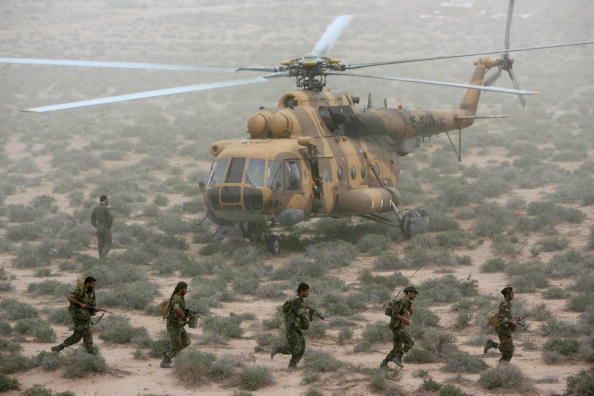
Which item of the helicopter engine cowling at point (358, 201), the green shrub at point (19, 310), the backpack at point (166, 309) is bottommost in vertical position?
the green shrub at point (19, 310)

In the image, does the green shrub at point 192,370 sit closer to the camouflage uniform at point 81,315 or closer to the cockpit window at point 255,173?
the camouflage uniform at point 81,315

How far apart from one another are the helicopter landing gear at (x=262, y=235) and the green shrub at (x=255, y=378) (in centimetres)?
774

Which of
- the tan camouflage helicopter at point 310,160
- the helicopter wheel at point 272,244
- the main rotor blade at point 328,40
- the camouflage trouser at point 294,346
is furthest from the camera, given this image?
the helicopter wheel at point 272,244

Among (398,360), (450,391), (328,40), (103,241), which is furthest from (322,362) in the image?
(328,40)

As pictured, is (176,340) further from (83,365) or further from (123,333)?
(123,333)

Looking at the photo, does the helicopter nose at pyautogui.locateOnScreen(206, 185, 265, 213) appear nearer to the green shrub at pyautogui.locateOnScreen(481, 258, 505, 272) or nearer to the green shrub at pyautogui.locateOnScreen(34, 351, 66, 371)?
the green shrub at pyautogui.locateOnScreen(481, 258, 505, 272)

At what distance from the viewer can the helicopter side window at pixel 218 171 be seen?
16750mm

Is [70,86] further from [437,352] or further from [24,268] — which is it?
[437,352]

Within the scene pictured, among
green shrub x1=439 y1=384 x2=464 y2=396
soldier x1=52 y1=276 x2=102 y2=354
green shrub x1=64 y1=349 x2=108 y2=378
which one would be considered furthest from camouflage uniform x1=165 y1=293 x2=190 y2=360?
green shrub x1=439 y1=384 x2=464 y2=396

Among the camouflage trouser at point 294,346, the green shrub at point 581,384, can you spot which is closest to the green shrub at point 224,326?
the camouflage trouser at point 294,346

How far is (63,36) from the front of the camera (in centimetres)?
5834

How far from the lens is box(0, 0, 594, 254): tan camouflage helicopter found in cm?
1656

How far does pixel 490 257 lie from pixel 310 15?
165 ft

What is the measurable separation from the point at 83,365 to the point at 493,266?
30.1 ft
